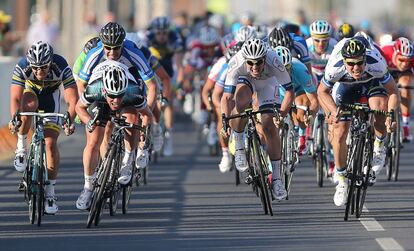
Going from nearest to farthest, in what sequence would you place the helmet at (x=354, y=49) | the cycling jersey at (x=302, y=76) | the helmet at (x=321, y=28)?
the helmet at (x=354, y=49) → the cycling jersey at (x=302, y=76) → the helmet at (x=321, y=28)

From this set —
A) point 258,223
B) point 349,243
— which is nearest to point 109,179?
point 258,223

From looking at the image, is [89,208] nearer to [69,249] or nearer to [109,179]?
[109,179]

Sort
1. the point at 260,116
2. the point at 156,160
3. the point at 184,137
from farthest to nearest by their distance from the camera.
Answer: the point at 184,137 → the point at 156,160 → the point at 260,116

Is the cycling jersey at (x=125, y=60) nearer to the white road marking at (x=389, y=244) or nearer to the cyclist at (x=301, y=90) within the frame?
the cyclist at (x=301, y=90)

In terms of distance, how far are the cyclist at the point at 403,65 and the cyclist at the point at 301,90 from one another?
4.40ft

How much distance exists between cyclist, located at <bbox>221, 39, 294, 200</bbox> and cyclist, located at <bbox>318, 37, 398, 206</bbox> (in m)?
0.44

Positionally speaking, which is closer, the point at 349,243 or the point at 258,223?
the point at 349,243

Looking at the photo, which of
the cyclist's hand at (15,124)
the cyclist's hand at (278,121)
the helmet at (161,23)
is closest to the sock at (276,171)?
the cyclist's hand at (278,121)

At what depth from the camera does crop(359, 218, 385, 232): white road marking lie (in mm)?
13570

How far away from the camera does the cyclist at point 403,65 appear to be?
738 inches

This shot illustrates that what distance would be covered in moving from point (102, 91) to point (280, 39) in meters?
4.14

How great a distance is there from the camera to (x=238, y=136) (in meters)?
15.5

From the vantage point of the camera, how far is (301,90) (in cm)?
1817

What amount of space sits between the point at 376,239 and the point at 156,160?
9862 mm
